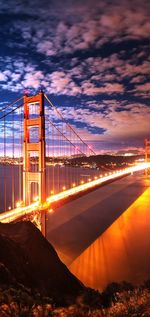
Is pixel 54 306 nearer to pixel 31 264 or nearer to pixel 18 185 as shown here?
pixel 31 264

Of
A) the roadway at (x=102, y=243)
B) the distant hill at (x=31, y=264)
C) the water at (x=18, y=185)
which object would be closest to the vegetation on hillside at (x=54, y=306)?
the distant hill at (x=31, y=264)

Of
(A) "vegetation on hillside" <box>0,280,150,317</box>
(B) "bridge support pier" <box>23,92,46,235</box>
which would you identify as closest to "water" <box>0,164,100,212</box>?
(B) "bridge support pier" <box>23,92,46,235</box>

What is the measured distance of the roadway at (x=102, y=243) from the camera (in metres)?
13.3

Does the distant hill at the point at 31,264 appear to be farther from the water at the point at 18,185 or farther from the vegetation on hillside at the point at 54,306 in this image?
the water at the point at 18,185

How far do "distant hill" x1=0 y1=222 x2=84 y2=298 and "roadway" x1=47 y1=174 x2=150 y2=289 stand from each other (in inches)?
158

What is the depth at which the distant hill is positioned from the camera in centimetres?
745

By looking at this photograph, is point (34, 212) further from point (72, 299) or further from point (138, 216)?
point (138, 216)

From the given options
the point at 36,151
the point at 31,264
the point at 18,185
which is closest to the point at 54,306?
the point at 31,264

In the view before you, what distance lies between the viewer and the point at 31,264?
8.38 meters

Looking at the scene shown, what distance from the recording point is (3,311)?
5180 millimetres

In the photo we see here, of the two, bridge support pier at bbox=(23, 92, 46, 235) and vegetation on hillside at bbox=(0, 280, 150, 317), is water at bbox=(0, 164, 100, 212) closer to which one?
bridge support pier at bbox=(23, 92, 46, 235)

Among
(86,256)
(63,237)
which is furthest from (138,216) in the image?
(86,256)

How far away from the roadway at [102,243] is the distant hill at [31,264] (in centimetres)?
401

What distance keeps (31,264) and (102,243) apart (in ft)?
34.4
